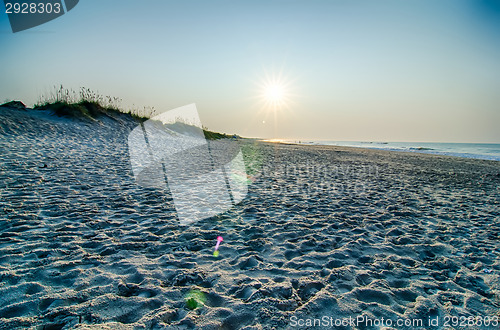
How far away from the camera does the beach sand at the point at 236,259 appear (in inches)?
103

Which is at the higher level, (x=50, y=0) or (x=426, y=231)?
(x=50, y=0)

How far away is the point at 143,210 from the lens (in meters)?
5.71

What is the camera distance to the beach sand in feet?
8.60

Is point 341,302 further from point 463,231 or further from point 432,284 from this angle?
point 463,231

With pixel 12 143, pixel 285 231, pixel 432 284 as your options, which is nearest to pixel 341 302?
pixel 432 284

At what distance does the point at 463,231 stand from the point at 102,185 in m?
9.26

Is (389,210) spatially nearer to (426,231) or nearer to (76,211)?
(426,231)

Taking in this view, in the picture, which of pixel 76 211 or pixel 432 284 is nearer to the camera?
pixel 432 284

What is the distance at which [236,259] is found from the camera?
12.6ft

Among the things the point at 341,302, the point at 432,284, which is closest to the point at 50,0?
the point at 341,302

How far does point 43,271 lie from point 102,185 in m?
4.63

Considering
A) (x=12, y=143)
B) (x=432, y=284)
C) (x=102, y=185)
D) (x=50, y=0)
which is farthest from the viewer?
(x=12, y=143)

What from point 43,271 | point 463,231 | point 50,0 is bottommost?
point 463,231

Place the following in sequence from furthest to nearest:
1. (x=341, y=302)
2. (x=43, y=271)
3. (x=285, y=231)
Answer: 1. (x=285, y=231)
2. (x=43, y=271)
3. (x=341, y=302)
